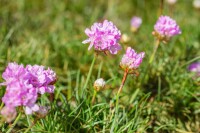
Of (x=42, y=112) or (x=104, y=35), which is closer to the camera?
(x=42, y=112)

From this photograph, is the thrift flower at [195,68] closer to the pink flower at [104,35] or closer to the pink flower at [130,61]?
the pink flower at [130,61]

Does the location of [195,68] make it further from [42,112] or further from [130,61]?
[42,112]

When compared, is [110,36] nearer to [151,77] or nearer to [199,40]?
[151,77]

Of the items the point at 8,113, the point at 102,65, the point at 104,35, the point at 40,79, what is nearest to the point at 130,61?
the point at 104,35

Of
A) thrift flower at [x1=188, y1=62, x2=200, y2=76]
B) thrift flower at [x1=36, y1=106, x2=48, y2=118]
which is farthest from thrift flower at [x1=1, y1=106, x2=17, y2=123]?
thrift flower at [x1=188, y1=62, x2=200, y2=76]

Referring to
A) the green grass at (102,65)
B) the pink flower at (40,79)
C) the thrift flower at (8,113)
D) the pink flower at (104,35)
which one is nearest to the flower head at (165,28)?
the green grass at (102,65)

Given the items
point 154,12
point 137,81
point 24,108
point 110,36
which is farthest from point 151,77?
point 154,12

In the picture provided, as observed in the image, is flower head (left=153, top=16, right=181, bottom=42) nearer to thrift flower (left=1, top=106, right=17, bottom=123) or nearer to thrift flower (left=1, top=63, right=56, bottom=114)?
thrift flower (left=1, top=63, right=56, bottom=114)
